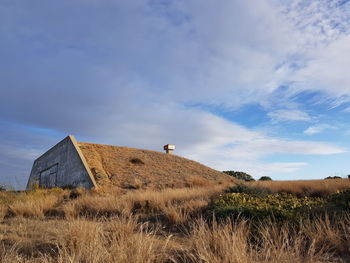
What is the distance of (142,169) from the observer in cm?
2261

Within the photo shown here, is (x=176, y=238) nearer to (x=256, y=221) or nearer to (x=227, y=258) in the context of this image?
(x=256, y=221)

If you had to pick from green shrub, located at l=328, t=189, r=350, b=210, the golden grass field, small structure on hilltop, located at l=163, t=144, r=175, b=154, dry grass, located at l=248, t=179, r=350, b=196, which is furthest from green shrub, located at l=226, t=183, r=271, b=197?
small structure on hilltop, located at l=163, t=144, r=175, b=154

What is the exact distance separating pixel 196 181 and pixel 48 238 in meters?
14.7

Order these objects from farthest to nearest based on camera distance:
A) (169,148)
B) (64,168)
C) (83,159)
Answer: (169,148) → (64,168) → (83,159)

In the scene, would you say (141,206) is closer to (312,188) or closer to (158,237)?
(158,237)

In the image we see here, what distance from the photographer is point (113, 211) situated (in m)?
10.0

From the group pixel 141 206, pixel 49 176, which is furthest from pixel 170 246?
pixel 49 176

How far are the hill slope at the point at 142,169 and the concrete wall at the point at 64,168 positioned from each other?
2.74ft

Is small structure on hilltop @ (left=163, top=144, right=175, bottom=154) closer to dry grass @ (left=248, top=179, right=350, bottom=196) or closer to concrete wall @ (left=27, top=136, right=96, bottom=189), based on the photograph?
concrete wall @ (left=27, top=136, right=96, bottom=189)

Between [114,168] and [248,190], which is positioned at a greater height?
[114,168]

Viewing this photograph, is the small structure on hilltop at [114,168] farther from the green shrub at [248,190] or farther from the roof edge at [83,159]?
the green shrub at [248,190]

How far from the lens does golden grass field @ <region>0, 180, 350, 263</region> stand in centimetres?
415

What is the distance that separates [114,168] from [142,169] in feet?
7.34

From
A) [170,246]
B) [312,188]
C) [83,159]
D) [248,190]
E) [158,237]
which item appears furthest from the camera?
[83,159]
